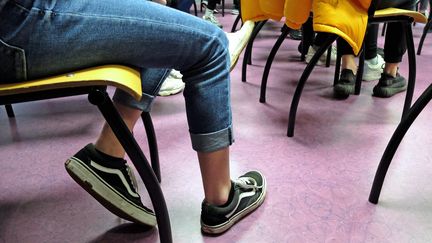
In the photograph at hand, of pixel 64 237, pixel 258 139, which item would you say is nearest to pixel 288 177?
pixel 258 139

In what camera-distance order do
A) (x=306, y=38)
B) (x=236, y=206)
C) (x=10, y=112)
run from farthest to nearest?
(x=306, y=38)
(x=10, y=112)
(x=236, y=206)

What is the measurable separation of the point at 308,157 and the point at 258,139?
19 centimetres

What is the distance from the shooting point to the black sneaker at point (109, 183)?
76 cm

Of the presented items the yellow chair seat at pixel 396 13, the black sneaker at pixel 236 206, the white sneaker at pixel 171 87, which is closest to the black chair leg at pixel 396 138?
the black sneaker at pixel 236 206

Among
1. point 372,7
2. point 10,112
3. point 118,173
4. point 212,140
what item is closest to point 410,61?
point 372,7

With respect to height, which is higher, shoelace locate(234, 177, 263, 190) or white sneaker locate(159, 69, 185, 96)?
shoelace locate(234, 177, 263, 190)

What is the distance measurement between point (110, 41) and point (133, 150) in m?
0.18

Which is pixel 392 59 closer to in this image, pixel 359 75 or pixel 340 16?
pixel 359 75

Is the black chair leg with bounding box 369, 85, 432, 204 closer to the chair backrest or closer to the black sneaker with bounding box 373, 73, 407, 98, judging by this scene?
the chair backrest

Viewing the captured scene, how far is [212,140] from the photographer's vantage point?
0.75m

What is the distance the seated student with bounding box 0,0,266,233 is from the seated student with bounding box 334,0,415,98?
912mm

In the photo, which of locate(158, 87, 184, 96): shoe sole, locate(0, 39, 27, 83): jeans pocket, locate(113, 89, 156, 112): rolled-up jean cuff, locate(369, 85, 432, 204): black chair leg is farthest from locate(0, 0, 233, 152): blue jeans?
locate(158, 87, 184, 96): shoe sole

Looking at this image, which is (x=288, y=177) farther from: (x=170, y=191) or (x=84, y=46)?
(x=84, y=46)

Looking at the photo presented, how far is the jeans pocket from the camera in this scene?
54 cm
